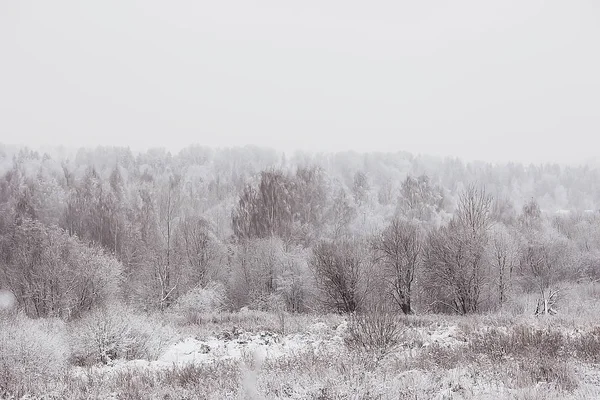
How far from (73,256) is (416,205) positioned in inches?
2219

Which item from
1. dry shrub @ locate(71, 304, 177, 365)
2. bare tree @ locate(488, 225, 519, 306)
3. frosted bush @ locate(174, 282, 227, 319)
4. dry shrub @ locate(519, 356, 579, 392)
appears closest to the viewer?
dry shrub @ locate(519, 356, 579, 392)

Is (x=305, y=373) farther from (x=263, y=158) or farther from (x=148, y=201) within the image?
(x=263, y=158)

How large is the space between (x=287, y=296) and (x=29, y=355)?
2306 cm

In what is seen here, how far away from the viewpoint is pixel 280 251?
113ft

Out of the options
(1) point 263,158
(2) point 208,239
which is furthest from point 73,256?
(1) point 263,158

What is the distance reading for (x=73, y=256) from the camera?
28109 mm

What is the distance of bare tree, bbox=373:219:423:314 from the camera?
26.2 meters

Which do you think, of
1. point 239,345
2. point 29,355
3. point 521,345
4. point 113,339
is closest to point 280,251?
point 239,345

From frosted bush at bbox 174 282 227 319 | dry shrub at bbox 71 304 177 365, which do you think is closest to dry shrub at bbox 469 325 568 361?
dry shrub at bbox 71 304 177 365

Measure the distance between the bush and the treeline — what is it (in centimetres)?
808

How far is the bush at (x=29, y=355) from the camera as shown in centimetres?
822

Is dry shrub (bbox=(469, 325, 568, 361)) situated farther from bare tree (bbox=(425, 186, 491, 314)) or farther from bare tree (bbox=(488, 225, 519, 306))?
bare tree (bbox=(488, 225, 519, 306))

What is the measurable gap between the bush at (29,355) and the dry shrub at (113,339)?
1.69 ft

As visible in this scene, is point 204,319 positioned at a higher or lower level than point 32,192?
lower
